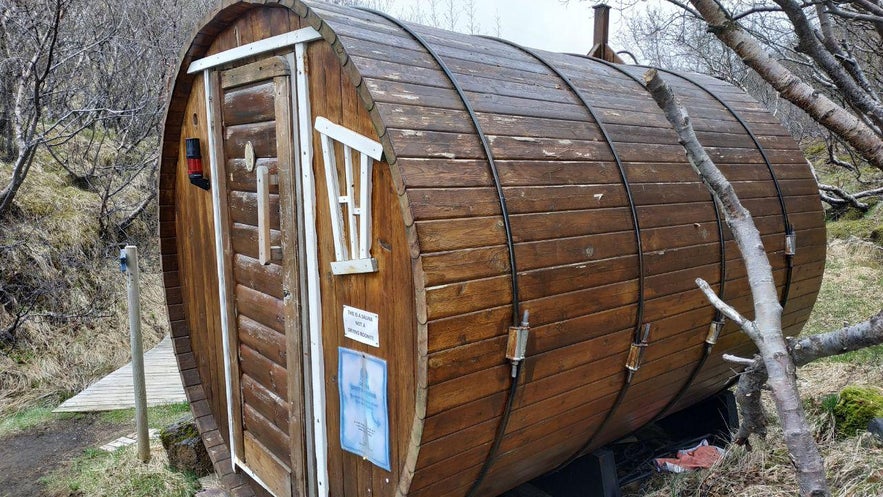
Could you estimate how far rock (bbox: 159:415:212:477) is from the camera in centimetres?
499

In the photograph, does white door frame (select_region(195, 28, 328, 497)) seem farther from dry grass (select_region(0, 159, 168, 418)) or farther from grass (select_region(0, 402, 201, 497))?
dry grass (select_region(0, 159, 168, 418))

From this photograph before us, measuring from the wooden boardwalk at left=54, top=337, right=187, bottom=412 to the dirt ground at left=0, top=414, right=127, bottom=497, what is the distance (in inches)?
8.0

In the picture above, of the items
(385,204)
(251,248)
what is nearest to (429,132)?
(385,204)

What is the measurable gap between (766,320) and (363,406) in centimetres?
175

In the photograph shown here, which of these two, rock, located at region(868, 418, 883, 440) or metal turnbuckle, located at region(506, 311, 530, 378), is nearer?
Result: metal turnbuckle, located at region(506, 311, 530, 378)

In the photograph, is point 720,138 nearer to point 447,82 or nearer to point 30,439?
point 447,82

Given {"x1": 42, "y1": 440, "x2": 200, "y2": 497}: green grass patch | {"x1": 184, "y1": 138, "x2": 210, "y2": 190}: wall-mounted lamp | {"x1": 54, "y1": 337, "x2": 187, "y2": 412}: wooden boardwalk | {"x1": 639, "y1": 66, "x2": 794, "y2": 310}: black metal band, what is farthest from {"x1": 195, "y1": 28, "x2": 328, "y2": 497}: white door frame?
{"x1": 54, "y1": 337, "x2": 187, "y2": 412}: wooden boardwalk

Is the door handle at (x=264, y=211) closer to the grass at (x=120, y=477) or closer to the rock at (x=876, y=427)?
the grass at (x=120, y=477)

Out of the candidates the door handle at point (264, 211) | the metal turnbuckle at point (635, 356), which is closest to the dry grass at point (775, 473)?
the metal turnbuckle at point (635, 356)

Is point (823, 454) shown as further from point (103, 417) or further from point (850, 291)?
point (103, 417)

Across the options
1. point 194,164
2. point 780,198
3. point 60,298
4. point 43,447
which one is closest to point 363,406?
point 194,164

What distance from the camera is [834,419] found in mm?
4434

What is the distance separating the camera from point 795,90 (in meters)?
1.94

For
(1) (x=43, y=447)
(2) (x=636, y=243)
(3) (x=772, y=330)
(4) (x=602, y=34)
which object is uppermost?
(4) (x=602, y=34)
